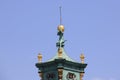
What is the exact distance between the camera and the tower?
100m

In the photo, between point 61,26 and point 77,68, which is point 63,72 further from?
point 61,26

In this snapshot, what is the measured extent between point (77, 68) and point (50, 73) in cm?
610

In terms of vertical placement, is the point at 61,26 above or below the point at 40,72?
above

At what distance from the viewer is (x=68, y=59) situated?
102562 millimetres

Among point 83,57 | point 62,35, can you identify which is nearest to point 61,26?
point 62,35

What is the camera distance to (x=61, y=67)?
9969cm

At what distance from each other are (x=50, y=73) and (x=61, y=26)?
1121 cm

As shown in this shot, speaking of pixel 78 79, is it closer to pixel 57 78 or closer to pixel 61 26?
pixel 57 78

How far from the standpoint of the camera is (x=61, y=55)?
10112 centimetres

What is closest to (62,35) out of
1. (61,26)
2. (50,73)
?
(61,26)

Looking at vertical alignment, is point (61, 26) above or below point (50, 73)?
above

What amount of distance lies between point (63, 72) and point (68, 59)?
144 inches

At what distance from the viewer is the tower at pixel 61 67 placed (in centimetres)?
10000

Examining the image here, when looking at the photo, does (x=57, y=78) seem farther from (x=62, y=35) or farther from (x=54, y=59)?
(x=62, y=35)
